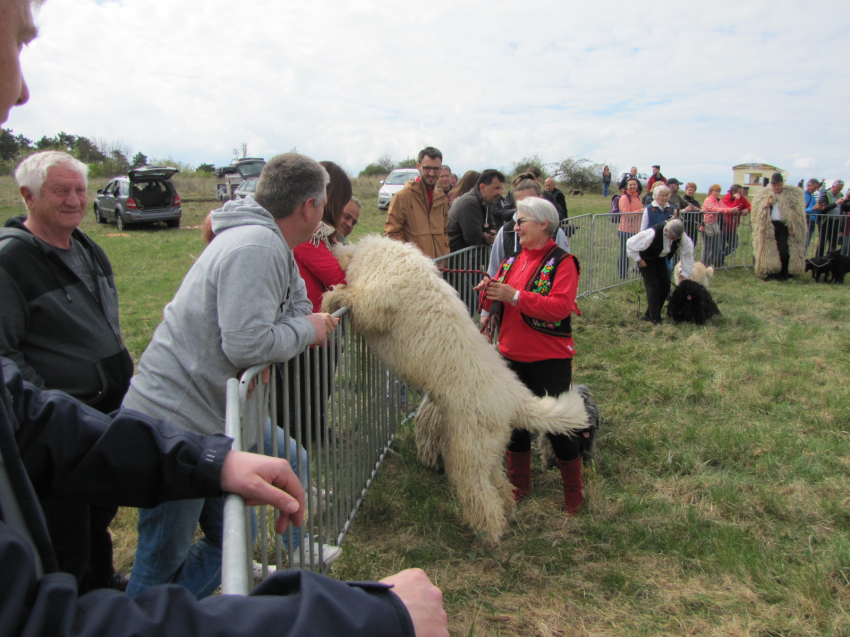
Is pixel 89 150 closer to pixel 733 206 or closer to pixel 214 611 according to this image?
pixel 733 206

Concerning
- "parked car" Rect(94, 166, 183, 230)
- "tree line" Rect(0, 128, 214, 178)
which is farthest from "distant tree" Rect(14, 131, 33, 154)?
"parked car" Rect(94, 166, 183, 230)

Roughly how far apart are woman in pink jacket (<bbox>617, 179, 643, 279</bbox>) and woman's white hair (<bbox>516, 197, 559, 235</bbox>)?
736cm

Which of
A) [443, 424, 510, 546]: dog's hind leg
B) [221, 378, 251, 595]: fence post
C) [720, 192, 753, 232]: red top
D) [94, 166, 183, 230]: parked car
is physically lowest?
[443, 424, 510, 546]: dog's hind leg

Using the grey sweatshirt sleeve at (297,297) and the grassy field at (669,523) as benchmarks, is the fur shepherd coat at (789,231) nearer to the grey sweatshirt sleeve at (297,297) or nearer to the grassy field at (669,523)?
the grassy field at (669,523)

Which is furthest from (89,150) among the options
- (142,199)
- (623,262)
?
(623,262)

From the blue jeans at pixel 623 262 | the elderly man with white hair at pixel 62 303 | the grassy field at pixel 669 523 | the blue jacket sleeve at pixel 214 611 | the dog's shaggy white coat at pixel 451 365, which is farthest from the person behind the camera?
the blue jeans at pixel 623 262

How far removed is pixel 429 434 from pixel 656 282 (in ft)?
18.6

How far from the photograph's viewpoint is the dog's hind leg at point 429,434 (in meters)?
3.89

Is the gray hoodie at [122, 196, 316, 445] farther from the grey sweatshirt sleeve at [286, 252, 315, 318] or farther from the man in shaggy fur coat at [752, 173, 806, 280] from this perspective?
the man in shaggy fur coat at [752, 173, 806, 280]

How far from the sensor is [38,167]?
2664mm

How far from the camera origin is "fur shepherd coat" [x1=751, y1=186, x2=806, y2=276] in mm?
11281

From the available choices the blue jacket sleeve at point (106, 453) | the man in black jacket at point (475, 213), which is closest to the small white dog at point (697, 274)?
the man in black jacket at point (475, 213)

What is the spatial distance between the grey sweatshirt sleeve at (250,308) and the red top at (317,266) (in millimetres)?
1288

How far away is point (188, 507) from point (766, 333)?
7873mm
